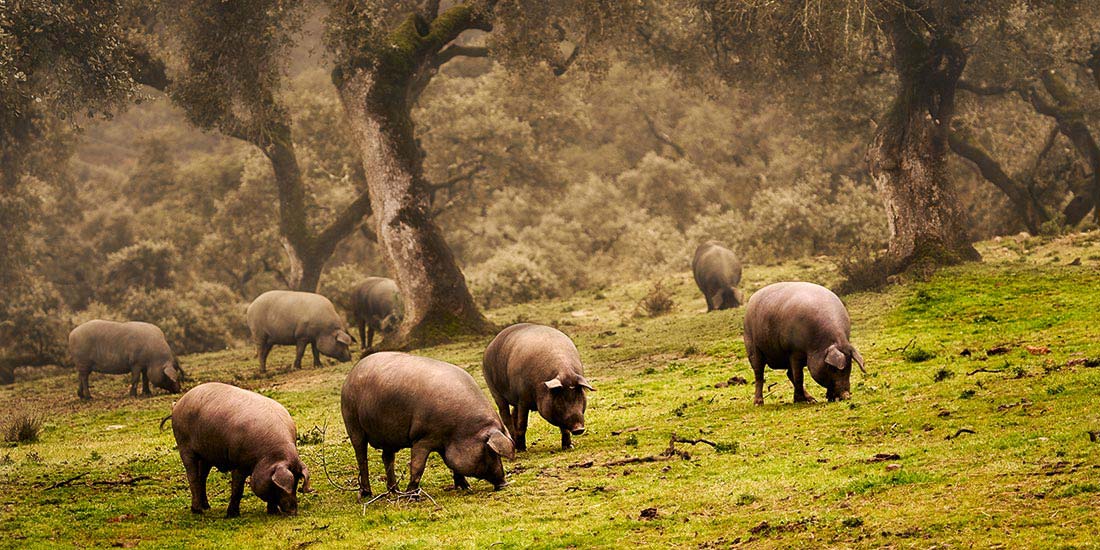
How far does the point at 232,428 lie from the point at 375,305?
22328 mm

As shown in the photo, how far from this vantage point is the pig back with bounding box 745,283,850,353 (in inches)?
588

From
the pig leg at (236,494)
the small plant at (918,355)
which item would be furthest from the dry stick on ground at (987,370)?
the pig leg at (236,494)

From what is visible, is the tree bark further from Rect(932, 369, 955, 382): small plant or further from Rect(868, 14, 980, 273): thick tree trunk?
Rect(932, 369, 955, 382): small plant

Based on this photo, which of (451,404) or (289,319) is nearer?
(451,404)

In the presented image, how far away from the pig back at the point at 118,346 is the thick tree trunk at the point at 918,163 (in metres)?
18.6

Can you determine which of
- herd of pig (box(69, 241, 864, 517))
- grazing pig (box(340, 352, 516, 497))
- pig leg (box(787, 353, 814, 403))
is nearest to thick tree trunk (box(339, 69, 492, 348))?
herd of pig (box(69, 241, 864, 517))

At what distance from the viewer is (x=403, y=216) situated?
1193 inches

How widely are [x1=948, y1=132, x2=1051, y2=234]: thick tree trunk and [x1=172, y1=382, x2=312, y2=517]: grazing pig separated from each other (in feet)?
99.0

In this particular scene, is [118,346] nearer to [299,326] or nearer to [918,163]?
[299,326]

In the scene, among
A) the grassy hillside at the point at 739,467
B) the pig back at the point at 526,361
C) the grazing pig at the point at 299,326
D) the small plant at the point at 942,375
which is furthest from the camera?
the grazing pig at the point at 299,326

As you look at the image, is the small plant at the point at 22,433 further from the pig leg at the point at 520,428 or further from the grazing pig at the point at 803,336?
the grazing pig at the point at 803,336

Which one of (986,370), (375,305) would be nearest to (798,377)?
(986,370)

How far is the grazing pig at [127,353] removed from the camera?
2594cm

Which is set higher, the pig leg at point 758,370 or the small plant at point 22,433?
the pig leg at point 758,370
